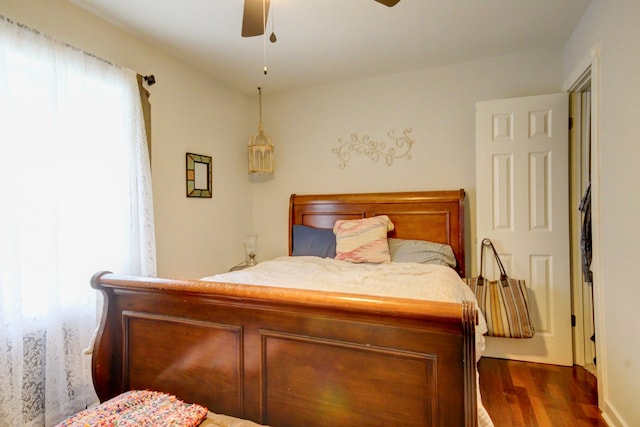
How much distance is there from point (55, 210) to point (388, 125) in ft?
8.84

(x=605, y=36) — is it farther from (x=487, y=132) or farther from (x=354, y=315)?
(x=354, y=315)

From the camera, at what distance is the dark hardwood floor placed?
6.04 feet

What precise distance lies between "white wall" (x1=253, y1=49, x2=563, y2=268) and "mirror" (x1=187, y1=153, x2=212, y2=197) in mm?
742

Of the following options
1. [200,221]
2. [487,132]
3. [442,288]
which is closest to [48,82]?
[200,221]

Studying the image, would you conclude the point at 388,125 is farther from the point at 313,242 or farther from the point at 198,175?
the point at 198,175

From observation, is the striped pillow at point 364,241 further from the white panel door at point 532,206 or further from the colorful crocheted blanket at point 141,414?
the colorful crocheted blanket at point 141,414

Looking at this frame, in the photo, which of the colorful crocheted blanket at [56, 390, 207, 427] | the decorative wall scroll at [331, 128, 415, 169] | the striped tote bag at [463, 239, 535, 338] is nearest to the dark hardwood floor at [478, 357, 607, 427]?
the striped tote bag at [463, 239, 535, 338]

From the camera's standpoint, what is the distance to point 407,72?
3.11 meters

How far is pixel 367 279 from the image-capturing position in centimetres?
212

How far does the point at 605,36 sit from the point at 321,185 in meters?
2.40

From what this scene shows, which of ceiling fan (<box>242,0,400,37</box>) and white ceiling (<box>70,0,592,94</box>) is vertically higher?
white ceiling (<box>70,0,592,94</box>)

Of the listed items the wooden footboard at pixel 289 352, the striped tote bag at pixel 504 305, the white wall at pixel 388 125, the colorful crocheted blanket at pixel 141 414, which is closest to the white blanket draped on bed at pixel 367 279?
the striped tote bag at pixel 504 305

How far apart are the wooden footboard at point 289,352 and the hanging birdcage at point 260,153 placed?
2.22 meters

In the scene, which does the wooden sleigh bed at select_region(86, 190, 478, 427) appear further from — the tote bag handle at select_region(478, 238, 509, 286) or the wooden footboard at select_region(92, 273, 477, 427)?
the tote bag handle at select_region(478, 238, 509, 286)
